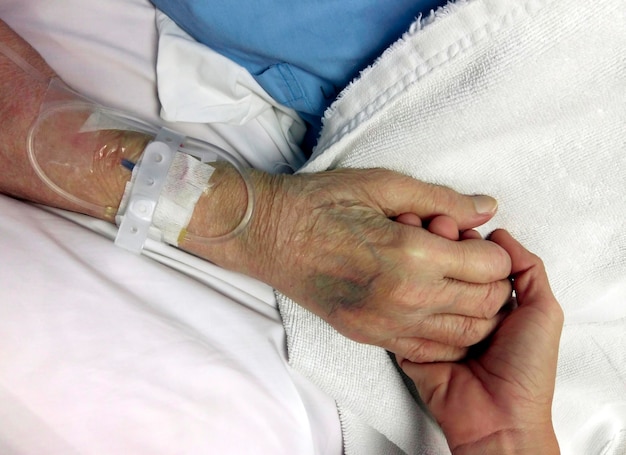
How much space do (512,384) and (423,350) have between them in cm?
12

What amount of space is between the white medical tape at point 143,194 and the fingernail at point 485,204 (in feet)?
1.37

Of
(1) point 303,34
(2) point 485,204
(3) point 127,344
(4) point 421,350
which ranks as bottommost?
(3) point 127,344

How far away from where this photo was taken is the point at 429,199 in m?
0.72

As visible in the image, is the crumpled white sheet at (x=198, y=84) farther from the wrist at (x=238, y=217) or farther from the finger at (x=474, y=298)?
the finger at (x=474, y=298)

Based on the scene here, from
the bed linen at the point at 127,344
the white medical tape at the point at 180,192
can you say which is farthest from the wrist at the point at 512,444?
the white medical tape at the point at 180,192

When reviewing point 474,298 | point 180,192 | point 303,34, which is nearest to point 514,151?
point 474,298

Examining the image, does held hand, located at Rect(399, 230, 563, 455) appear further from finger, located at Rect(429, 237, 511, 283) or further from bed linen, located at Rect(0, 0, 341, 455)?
bed linen, located at Rect(0, 0, 341, 455)

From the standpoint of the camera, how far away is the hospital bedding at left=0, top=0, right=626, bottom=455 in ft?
2.10

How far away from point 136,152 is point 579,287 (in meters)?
0.66

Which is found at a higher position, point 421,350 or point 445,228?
point 445,228

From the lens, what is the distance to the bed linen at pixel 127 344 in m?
0.63

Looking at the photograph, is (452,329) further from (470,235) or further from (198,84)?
(198,84)

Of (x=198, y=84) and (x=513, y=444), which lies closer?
(x=513, y=444)

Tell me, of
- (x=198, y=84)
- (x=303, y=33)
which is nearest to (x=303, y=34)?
(x=303, y=33)
